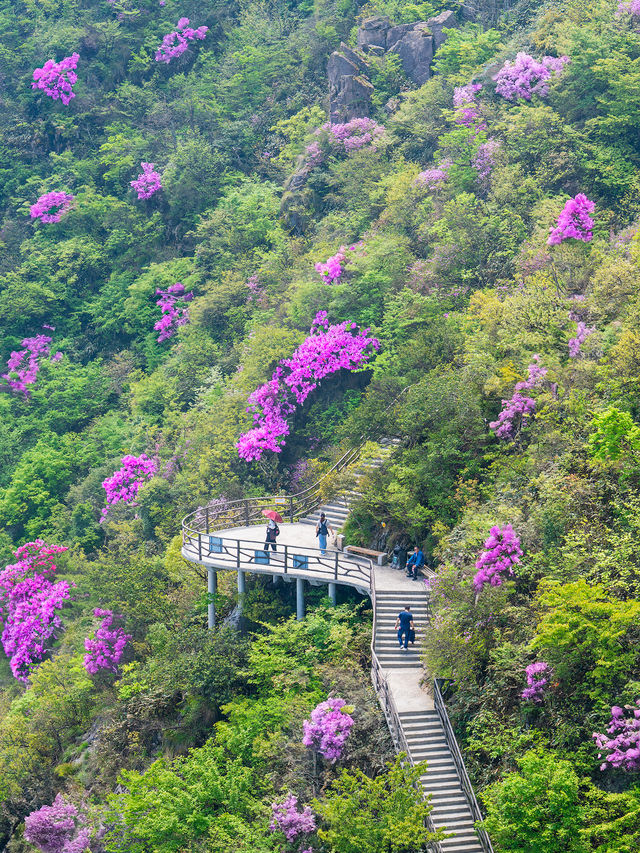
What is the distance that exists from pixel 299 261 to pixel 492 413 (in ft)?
52.4

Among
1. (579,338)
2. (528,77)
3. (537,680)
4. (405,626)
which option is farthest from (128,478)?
(537,680)

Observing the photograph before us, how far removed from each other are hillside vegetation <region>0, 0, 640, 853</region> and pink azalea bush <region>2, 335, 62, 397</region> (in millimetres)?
169

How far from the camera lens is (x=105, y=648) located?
3275 cm

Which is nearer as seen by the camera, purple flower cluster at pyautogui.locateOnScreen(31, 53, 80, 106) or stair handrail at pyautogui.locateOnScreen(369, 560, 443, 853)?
stair handrail at pyautogui.locateOnScreen(369, 560, 443, 853)

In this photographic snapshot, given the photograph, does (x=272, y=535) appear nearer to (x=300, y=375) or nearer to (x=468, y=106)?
(x=300, y=375)

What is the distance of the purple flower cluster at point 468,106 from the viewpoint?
4262 cm

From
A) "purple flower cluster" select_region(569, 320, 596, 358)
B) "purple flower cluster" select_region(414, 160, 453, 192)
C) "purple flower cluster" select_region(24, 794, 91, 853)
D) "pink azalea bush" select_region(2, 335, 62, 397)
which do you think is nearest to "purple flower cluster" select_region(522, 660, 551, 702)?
"purple flower cluster" select_region(569, 320, 596, 358)

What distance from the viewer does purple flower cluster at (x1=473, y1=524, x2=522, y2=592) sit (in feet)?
78.2

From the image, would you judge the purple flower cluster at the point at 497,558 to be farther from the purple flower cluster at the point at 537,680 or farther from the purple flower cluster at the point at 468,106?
the purple flower cluster at the point at 468,106

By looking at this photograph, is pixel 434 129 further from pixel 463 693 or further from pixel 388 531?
pixel 463 693

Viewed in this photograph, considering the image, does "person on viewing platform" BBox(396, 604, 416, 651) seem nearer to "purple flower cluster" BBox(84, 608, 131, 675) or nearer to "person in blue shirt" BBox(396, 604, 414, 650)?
"person in blue shirt" BBox(396, 604, 414, 650)

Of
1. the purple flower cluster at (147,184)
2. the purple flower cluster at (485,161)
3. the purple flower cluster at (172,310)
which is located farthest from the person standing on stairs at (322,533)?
the purple flower cluster at (147,184)

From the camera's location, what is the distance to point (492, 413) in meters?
29.5

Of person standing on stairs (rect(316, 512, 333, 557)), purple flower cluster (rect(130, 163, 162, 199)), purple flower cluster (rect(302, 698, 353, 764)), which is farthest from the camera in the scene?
purple flower cluster (rect(130, 163, 162, 199))
